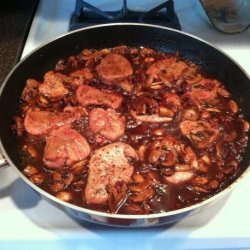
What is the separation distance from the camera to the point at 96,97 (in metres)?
1.44

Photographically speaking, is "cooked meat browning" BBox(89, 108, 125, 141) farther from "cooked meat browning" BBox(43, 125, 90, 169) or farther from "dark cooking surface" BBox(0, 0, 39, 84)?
"dark cooking surface" BBox(0, 0, 39, 84)

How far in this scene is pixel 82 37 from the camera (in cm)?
162

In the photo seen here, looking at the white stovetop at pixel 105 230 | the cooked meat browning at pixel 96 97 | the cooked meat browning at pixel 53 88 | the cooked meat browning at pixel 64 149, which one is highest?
the cooked meat browning at pixel 96 97

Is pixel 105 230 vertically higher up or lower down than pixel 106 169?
lower down

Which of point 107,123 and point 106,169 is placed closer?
point 106,169

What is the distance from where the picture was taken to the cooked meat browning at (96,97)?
1.43m

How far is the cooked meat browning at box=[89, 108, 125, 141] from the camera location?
4.34 ft

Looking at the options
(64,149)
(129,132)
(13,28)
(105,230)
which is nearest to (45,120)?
(64,149)

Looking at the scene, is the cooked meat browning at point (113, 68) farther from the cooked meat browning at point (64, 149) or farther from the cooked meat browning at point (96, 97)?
the cooked meat browning at point (64, 149)

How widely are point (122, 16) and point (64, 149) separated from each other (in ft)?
2.70

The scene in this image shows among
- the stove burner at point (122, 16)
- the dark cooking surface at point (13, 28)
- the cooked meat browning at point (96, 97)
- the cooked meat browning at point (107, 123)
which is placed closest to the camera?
the cooked meat browning at point (107, 123)

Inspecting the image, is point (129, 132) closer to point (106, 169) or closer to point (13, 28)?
point (106, 169)

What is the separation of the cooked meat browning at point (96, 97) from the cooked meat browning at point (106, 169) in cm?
21

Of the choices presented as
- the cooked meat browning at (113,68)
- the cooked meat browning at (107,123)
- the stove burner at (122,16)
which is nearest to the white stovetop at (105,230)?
the cooked meat browning at (107,123)
